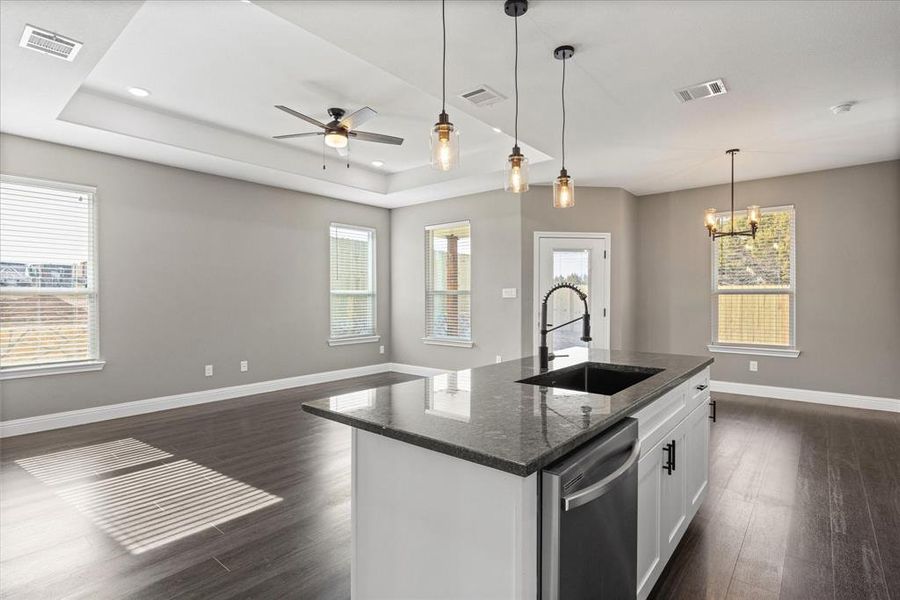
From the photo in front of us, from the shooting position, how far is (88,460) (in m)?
3.52

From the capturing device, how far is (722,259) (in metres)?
5.99

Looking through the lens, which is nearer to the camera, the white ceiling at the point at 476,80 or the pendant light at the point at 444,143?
the pendant light at the point at 444,143

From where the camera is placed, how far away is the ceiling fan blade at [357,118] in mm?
3596

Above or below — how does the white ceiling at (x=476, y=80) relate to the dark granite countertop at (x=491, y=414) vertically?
above

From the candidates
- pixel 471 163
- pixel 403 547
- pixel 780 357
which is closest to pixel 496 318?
pixel 471 163

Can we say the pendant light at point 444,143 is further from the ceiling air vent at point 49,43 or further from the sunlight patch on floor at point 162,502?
the ceiling air vent at point 49,43

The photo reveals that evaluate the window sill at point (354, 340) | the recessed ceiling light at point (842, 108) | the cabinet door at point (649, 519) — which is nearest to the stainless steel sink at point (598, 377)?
the cabinet door at point (649, 519)

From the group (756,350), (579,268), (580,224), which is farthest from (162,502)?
(756,350)

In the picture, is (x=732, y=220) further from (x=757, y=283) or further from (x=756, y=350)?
(x=756, y=350)

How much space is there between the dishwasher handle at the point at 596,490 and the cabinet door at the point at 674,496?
0.54 meters

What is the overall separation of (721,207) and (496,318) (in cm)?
318

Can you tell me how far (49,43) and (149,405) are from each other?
3522 mm

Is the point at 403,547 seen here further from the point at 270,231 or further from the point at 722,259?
the point at 722,259

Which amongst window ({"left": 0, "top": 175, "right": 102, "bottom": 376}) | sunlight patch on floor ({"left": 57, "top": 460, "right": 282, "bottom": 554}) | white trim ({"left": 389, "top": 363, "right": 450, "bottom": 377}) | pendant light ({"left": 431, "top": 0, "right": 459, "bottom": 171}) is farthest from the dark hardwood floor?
white trim ({"left": 389, "top": 363, "right": 450, "bottom": 377})
